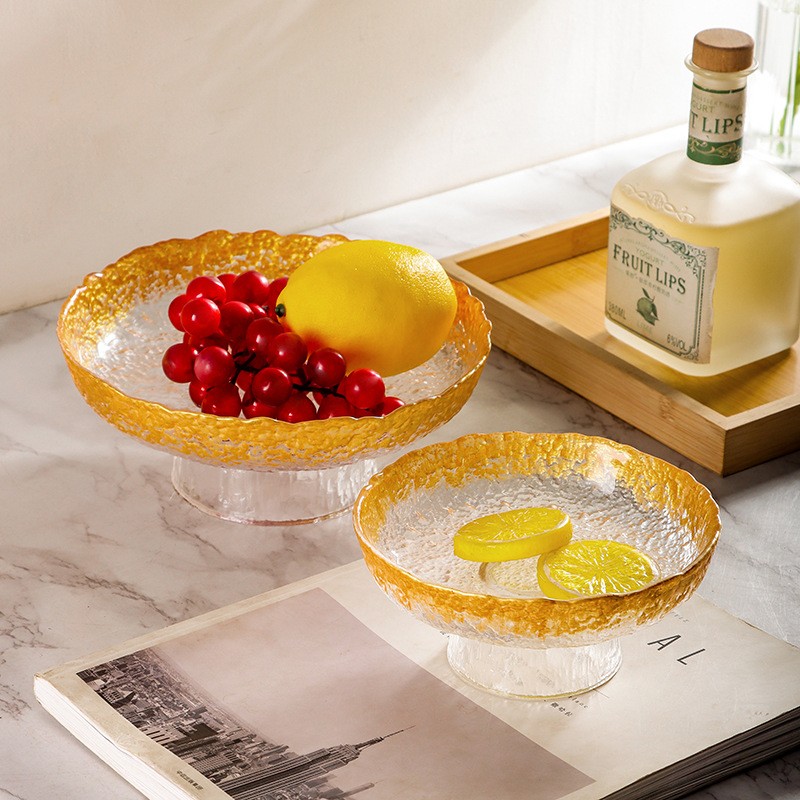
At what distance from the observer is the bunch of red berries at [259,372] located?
821mm

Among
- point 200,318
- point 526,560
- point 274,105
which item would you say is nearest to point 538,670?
point 526,560

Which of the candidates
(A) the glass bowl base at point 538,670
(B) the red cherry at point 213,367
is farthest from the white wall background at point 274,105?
(A) the glass bowl base at point 538,670

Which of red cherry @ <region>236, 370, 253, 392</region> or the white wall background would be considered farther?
the white wall background

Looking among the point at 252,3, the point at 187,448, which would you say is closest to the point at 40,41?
the point at 252,3

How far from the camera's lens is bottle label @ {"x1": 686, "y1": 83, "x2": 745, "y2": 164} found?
0.92m

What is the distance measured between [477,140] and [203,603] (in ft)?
2.36

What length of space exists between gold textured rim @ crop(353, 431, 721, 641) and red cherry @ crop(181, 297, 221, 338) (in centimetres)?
16

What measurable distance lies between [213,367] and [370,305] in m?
0.11

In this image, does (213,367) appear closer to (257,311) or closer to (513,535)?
(257,311)

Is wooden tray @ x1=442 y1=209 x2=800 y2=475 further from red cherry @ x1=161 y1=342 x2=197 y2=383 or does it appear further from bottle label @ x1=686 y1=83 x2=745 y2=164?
red cherry @ x1=161 y1=342 x2=197 y2=383

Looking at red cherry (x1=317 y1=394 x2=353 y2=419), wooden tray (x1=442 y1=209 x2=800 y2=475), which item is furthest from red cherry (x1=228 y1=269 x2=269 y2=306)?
wooden tray (x1=442 y1=209 x2=800 y2=475)

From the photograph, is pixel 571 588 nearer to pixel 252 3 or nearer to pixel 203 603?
pixel 203 603

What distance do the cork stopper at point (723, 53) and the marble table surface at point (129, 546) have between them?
0.84ft

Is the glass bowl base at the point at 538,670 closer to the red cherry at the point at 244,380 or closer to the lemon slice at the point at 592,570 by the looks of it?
the lemon slice at the point at 592,570
